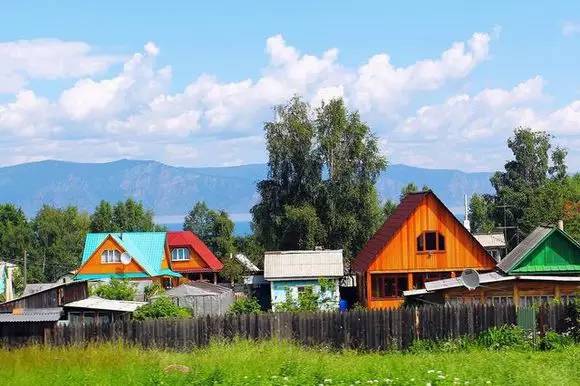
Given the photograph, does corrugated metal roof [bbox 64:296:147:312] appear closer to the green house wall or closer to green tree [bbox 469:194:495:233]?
the green house wall

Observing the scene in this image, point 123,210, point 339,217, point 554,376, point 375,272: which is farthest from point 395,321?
point 123,210

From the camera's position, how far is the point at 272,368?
19.0 meters

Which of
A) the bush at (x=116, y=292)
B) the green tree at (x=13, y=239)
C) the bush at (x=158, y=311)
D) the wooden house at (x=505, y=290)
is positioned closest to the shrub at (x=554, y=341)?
the wooden house at (x=505, y=290)

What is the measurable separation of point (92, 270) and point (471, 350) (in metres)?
40.7

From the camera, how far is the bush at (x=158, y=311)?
31906mm

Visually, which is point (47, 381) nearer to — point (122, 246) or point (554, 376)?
point (554, 376)

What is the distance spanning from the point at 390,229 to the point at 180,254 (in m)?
37.3

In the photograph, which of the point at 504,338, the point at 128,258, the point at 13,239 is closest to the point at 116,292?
the point at 128,258

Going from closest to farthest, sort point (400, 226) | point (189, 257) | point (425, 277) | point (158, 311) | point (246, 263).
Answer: point (158, 311) < point (400, 226) < point (425, 277) < point (189, 257) < point (246, 263)

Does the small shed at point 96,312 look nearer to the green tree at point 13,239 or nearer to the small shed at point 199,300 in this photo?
the small shed at point 199,300

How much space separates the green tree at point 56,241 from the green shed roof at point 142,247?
3644 cm

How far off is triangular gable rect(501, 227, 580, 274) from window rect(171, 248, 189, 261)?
140ft

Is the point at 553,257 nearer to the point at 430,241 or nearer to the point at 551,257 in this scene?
the point at 551,257

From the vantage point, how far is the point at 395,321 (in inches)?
1049
